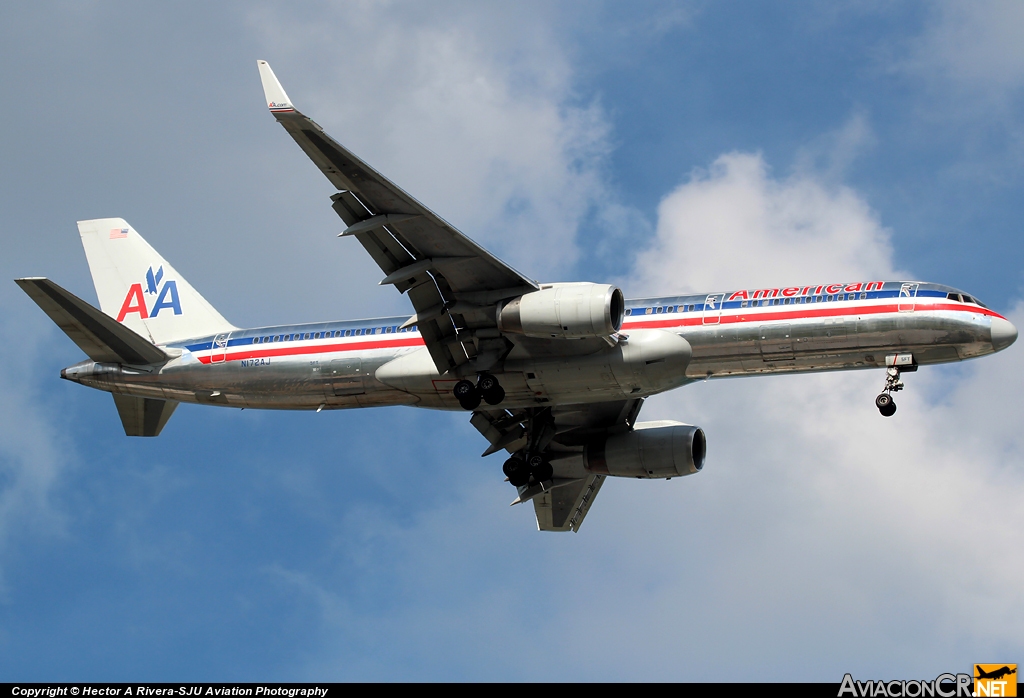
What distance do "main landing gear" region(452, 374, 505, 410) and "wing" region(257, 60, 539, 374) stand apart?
0.49 m

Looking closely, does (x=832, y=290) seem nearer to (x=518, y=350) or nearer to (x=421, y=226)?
(x=518, y=350)

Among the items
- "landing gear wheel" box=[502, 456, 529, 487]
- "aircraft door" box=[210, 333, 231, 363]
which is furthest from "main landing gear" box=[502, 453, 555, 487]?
"aircraft door" box=[210, 333, 231, 363]

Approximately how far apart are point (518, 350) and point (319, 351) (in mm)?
7316

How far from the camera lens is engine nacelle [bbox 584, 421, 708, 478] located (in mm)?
43594

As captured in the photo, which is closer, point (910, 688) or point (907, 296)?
point (910, 688)

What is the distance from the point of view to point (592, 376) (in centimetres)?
3694

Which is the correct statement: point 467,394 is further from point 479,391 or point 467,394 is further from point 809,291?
point 809,291

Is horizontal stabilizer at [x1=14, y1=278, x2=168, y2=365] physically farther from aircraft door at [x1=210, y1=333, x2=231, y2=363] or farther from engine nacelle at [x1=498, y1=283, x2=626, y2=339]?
engine nacelle at [x1=498, y1=283, x2=626, y2=339]

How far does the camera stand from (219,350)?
41.6m

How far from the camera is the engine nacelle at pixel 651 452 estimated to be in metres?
43.6

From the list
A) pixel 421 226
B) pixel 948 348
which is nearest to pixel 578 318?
Result: pixel 421 226

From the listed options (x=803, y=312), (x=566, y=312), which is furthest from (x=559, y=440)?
(x=803, y=312)

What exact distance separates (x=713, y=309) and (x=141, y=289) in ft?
76.3

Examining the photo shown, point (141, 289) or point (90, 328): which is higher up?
point (141, 289)
